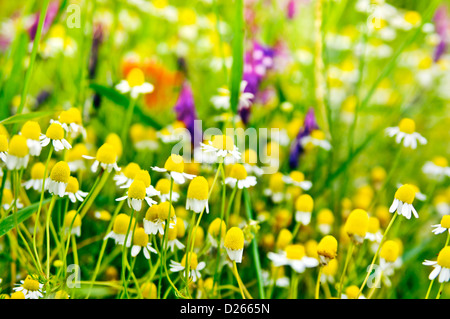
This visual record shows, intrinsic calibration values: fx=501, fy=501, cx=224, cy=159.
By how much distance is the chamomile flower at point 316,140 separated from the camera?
773 mm

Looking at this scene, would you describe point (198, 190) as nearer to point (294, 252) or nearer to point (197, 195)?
point (197, 195)

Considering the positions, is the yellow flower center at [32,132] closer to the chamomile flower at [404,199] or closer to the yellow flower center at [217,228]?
the yellow flower center at [217,228]

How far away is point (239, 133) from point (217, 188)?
0.30ft

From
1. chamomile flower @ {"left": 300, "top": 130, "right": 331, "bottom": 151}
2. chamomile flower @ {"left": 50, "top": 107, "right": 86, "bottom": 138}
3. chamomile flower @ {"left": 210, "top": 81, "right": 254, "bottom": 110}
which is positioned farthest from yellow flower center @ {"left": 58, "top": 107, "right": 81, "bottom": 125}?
chamomile flower @ {"left": 300, "top": 130, "right": 331, "bottom": 151}

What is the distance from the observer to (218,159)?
533 mm

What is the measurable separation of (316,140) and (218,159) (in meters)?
0.29

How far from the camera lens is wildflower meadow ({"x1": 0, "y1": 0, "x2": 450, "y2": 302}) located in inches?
19.3

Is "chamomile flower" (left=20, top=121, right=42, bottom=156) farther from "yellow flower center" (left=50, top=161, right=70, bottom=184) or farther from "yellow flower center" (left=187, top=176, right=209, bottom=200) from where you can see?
"yellow flower center" (left=187, top=176, right=209, bottom=200)

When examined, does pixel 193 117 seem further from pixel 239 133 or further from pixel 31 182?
pixel 31 182

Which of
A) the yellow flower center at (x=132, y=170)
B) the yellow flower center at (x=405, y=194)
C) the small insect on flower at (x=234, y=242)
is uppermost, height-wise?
the yellow flower center at (x=132, y=170)

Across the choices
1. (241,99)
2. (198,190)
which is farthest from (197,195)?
(241,99)

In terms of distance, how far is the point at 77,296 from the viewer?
1.66 ft

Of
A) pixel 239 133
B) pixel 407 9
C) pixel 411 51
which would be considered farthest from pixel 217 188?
pixel 407 9

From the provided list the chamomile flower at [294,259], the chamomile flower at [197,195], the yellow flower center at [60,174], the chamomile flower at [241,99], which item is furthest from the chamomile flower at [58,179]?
the chamomile flower at [241,99]
